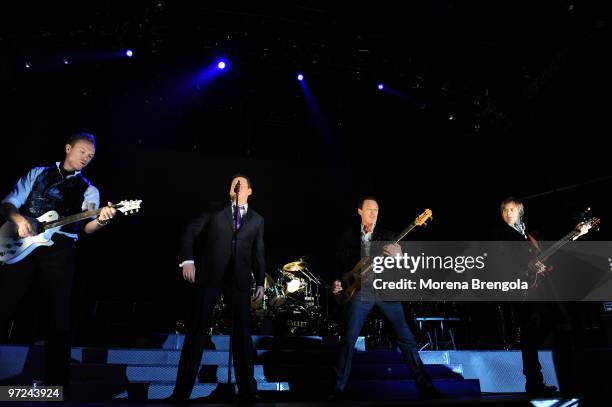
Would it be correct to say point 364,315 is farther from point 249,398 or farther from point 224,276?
point 224,276

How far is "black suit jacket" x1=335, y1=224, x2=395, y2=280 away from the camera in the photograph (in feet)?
14.7

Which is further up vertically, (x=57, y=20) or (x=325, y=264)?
(x=57, y=20)

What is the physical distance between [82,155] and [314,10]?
5.07 meters

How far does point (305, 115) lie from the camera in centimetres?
1023

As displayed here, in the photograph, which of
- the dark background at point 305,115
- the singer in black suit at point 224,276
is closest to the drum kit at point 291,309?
the dark background at point 305,115

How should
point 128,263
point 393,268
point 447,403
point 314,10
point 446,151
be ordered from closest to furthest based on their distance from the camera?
point 447,403 < point 314,10 < point 393,268 < point 128,263 < point 446,151

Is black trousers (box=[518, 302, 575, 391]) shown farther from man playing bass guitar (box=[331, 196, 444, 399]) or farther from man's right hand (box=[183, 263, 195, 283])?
man's right hand (box=[183, 263, 195, 283])

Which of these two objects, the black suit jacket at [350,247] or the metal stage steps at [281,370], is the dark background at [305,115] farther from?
the black suit jacket at [350,247]

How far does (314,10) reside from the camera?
293 inches

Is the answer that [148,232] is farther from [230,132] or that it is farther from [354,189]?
[354,189]

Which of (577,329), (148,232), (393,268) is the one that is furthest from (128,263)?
(577,329)

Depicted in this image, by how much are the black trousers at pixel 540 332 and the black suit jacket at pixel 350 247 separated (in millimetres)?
1658

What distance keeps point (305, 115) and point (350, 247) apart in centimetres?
628

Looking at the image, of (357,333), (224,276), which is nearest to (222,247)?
(224,276)
